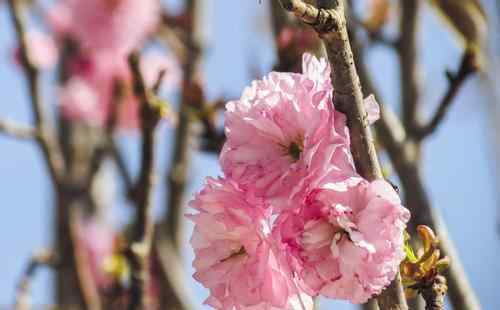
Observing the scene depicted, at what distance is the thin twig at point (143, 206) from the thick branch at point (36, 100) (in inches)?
28.3

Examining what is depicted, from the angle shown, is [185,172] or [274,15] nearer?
[274,15]

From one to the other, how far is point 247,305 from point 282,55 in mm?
852

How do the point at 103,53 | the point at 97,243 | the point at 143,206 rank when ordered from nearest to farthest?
1. the point at 143,206
2. the point at 97,243
3. the point at 103,53

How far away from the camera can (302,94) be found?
979mm

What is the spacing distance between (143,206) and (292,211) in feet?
2.42

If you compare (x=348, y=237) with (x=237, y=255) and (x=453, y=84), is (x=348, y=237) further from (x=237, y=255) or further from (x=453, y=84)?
(x=453, y=84)

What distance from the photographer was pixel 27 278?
78.6 inches

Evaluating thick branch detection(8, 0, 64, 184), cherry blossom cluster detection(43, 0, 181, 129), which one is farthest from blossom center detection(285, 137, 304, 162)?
cherry blossom cluster detection(43, 0, 181, 129)

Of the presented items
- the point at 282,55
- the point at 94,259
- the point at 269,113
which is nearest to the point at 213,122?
the point at 282,55

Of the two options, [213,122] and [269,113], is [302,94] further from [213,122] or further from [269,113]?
[213,122]

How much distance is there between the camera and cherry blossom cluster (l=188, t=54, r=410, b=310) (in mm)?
922

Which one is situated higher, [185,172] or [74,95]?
[185,172]

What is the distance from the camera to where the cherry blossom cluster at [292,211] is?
922 millimetres

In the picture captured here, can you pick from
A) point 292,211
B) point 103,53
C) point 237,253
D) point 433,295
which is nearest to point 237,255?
point 237,253
